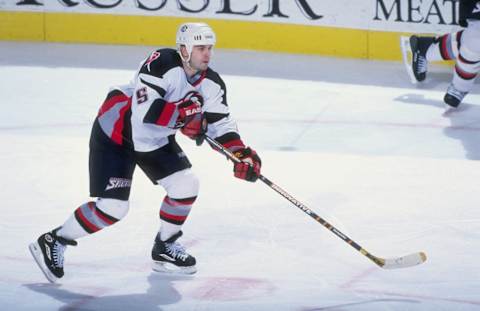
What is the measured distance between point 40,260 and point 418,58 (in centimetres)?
411

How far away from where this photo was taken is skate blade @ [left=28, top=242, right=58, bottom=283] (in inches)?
140

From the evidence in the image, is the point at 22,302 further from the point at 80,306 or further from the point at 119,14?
the point at 119,14

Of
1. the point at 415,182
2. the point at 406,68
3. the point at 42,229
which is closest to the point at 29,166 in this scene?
the point at 42,229

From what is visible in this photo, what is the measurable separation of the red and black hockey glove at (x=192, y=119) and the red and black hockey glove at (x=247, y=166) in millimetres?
169

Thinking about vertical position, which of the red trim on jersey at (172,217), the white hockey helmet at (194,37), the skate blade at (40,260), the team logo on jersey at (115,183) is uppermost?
the white hockey helmet at (194,37)

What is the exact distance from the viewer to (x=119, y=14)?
7.81 metres

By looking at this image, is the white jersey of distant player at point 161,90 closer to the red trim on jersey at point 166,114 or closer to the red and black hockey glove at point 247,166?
the red trim on jersey at point 166,114

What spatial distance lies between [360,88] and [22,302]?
408cm

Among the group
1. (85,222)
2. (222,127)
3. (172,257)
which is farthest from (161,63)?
(172,257)

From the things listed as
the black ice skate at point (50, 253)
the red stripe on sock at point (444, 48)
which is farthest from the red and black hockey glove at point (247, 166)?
the red stripe on sock at point (444, 48)

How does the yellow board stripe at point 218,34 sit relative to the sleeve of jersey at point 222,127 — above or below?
below

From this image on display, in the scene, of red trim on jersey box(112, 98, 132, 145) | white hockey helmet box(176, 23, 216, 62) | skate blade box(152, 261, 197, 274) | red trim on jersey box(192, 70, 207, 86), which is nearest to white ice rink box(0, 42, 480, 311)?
skate blade box(152, 261, 197, 274)

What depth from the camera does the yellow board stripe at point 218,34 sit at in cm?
763

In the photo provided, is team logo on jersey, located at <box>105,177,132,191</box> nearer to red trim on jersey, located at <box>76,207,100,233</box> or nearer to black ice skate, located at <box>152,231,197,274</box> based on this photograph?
red trim on jersey, located at <box>76,207,100,233</box>
